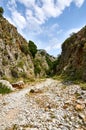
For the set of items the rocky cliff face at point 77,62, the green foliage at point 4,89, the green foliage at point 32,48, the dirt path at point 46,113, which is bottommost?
the dirt path at point 46,113

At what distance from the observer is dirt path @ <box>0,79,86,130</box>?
50.7 feet

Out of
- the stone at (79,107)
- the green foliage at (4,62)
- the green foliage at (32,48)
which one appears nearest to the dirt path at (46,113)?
the stone at (79,107)

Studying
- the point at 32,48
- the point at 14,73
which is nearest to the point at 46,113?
the point at 14,73

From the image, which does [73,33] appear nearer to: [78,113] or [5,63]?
[5,63]

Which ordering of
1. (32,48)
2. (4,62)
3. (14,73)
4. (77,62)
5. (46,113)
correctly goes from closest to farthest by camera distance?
1. (46,113)
2. (77,62)
3. (4,62)
4. (14,73)
5. (32,48)

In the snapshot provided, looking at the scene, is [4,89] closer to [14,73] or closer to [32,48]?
[14,73]

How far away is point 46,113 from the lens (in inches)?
701

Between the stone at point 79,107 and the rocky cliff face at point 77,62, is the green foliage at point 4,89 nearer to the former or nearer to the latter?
the rocky cliff face at point 77,62

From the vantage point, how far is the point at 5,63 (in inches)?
2045

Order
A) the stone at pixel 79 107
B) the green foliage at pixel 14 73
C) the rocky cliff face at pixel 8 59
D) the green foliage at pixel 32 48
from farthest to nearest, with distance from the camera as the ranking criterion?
the green foliage at pixel 32 48 < the green foliage at pixel 14 73 < the rocky cliff face at pixel 8 59 < the stone at pixel 79 107

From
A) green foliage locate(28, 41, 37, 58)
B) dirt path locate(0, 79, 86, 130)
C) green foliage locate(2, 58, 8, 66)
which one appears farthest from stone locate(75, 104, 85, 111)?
green foliage locate(28, 41, 37, 58)

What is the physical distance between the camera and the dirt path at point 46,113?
50.7ft

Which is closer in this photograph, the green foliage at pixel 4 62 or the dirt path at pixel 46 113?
the dirt path at pixel 46 113

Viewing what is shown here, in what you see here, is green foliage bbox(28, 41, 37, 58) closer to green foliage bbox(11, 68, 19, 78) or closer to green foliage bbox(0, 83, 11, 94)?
green foliage bbox(11, 68, 19, 78)
